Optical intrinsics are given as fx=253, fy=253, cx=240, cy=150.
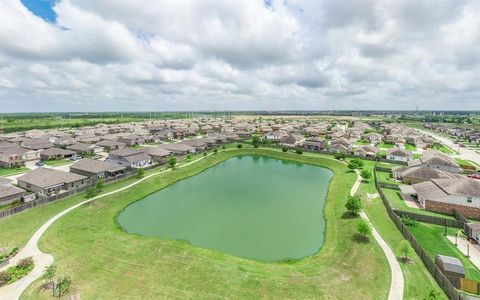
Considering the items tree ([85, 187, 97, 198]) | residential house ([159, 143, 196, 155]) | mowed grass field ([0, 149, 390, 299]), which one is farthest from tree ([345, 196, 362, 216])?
residential house ([159, 143, 196, 155])

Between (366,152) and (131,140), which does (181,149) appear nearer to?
(131,140)

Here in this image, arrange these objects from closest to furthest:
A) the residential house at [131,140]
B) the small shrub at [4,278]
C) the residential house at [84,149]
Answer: the small shrub at [4,278] < the residential house at [84,149] < the residential house at [131,140]

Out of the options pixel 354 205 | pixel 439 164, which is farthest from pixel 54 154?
pixel 439 164

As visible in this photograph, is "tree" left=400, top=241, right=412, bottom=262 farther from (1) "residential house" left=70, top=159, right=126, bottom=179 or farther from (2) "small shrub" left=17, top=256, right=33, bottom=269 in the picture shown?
(1) "residential house" left=70, top=159, right=126, bottom=179

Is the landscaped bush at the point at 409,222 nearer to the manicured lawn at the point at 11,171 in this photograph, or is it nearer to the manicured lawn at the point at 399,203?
the manicured lawn at the point at 399,203

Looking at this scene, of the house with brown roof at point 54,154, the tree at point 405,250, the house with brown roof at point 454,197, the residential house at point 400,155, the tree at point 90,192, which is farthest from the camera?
the residential house at point 400,155

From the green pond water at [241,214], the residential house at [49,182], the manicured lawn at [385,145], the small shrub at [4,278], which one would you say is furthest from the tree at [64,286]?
the manicured lawn at [385,145]
